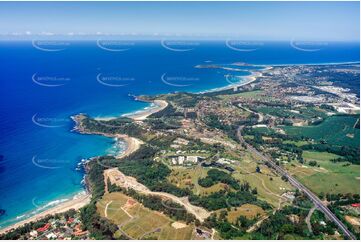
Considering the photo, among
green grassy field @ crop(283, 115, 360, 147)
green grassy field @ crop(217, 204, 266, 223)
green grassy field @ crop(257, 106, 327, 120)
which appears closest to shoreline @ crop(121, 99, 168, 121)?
green grassy field @ crop(257, 106, 327, 120)

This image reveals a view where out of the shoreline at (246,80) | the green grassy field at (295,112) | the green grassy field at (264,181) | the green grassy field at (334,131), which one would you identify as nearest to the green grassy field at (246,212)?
the green grassy field at (264,181)

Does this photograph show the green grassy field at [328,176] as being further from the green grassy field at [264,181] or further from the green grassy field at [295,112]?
the green grassy field at [295,112]

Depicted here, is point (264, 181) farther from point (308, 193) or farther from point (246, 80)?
point (246, 80)

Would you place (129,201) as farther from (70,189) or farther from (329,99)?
(329,99)

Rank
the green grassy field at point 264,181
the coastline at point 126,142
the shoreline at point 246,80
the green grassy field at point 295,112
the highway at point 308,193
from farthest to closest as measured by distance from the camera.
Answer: the shoreline at point 246,80 → the green grassy field at point 295,112 → the green grassy field at point 264,181 → the coastline at point 126,142 → the highway at point 308,193

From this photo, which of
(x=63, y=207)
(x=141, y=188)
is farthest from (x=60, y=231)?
(x=141, y=188)

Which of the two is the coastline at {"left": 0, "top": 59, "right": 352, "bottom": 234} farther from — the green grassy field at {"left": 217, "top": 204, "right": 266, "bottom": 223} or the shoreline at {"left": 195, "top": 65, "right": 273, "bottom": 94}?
the green grassy field at {"left": 217, "top": 204, "right": 266, "bottom": 223}
